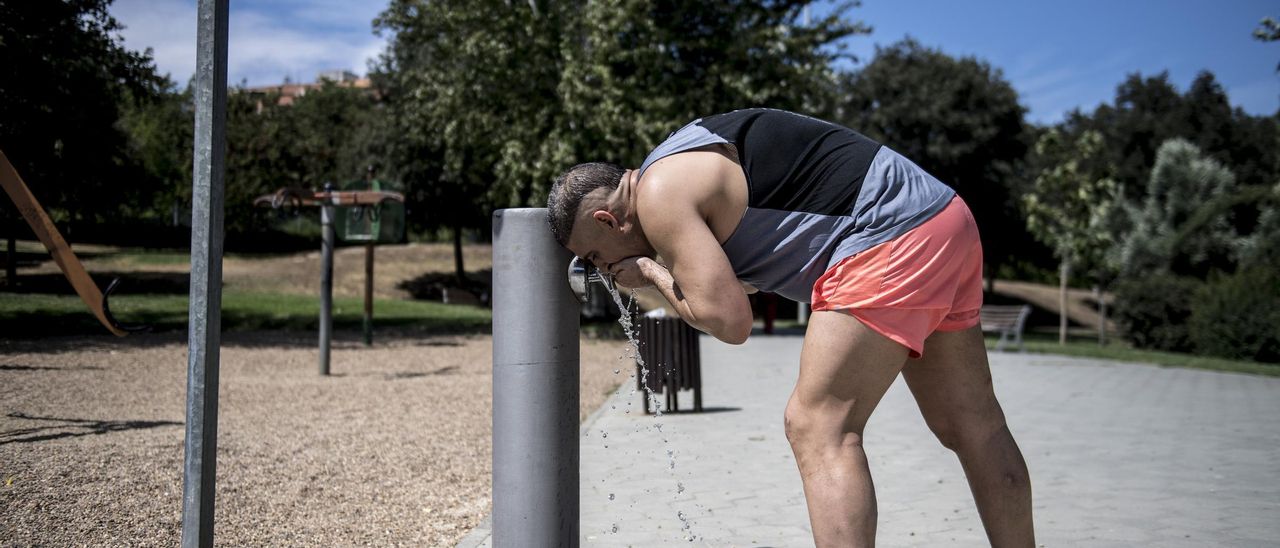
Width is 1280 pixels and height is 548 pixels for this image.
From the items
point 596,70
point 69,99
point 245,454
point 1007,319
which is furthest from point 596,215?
point 1007,319

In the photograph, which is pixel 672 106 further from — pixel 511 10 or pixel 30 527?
pixel 30 527

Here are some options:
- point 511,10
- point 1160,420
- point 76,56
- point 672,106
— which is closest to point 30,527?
point 76,56

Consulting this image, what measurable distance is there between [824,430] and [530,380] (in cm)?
80

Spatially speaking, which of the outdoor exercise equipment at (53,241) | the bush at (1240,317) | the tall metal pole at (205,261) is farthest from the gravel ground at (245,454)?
the bush at (1240,317)

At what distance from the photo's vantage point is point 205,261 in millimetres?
2645

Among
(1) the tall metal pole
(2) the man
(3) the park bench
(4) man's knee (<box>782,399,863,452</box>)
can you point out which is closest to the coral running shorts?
(2) the man

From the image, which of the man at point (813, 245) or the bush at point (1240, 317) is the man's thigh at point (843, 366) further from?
the bush at point (1240, 317)

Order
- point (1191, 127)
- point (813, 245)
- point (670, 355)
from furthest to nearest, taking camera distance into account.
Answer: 1. point (1191, 127)
2. point (670, 355)
3. point (813, 245)

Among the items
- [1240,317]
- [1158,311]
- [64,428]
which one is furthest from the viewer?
[1158,311]

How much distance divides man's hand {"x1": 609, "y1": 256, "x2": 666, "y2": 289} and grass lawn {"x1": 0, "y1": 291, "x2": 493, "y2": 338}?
3.83 meters

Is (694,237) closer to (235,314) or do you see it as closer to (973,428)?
(973,428)

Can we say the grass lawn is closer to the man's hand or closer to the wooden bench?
the man's hand

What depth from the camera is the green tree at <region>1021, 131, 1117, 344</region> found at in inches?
965

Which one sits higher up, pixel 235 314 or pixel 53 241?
pixel 53 241
